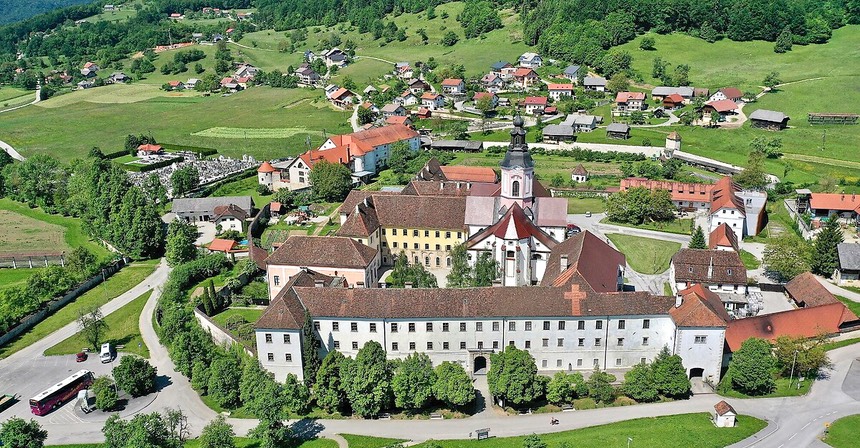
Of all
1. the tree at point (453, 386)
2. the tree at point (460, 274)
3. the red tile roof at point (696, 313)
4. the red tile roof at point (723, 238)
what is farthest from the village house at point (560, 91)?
the tree at point (453, 386)

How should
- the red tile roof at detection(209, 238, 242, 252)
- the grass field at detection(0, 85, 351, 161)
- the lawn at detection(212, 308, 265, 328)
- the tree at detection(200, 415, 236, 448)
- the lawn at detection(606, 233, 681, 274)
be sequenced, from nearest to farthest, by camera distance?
the tree at detection(200, 415, 236, 448) → the lawn at detection(212, 308, 265, 328) → the lawn at detection(606, 233, 681, 274) → the red tile roof at detection(209, 238, 242, 252) → the grass field at detection(0, 85, 351, 161)

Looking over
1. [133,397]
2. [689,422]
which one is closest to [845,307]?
[689,422]

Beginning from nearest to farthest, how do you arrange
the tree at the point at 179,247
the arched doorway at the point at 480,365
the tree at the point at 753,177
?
1. the arched doorway at the point at 480,365
2. the tree at the point at 179,247
3. the tree at the point at 753,177

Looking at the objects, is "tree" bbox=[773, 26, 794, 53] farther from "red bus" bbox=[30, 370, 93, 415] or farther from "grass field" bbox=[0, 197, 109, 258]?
"red bus" bbox=[30, 370, 93, 415]

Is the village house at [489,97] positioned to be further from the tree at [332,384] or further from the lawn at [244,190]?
the tree at [332,384]

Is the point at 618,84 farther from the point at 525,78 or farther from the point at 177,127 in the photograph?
the point at 177,127

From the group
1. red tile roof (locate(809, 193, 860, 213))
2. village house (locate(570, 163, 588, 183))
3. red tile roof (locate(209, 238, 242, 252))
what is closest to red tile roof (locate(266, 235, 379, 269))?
red tile roof (locate(209, 238, 242, 252))

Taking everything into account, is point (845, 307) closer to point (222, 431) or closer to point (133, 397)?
point (222, 431)
